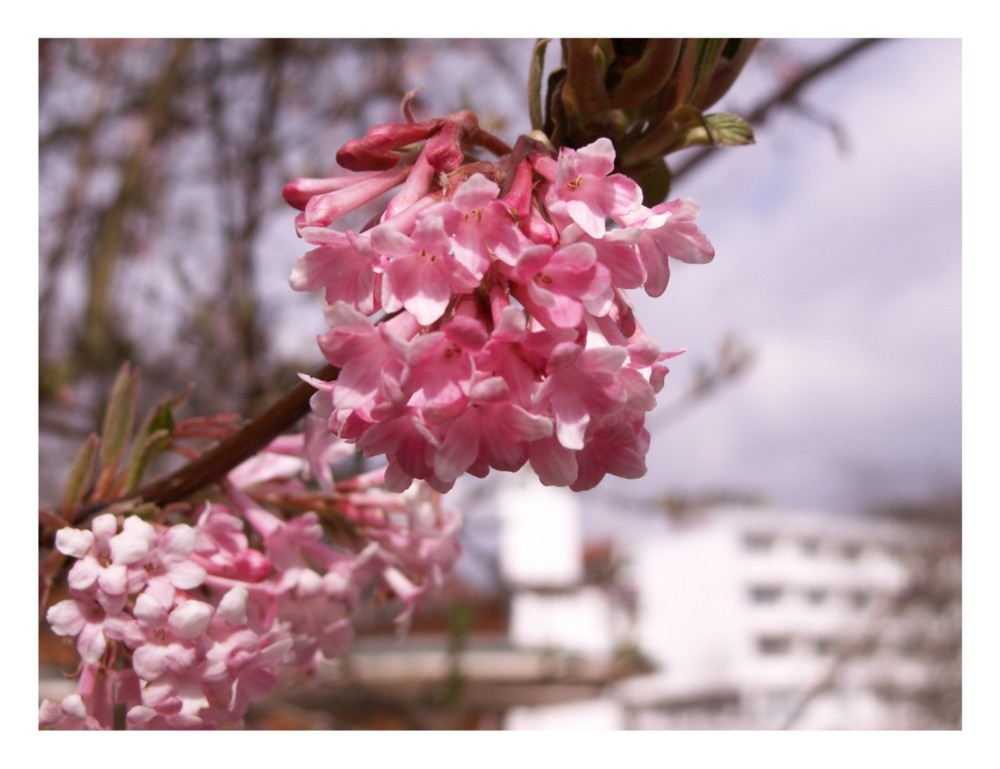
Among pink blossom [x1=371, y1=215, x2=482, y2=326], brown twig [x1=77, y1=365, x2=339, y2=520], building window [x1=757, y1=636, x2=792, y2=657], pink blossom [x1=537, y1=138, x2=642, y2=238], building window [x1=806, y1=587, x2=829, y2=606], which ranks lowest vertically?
building window [x1=757, y1=636, x2=792, y2=657]

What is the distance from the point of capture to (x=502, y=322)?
2.11ft

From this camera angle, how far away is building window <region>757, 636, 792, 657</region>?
22.5ft

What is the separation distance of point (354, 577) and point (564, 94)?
57 cm

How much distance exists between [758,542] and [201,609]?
686 centimetres

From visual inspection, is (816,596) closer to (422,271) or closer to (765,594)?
(765,594)

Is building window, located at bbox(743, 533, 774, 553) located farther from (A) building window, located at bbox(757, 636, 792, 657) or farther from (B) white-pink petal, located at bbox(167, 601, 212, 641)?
(B) white-pink petal, located at bbox(167, 601, 212, 641)

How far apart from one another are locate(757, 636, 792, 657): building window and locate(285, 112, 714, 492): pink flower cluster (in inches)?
257

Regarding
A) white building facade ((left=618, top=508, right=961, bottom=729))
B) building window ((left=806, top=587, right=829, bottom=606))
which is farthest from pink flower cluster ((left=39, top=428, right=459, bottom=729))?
building window ((left=806, top=587, right=829, bottom=606))

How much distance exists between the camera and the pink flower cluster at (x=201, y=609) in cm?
94

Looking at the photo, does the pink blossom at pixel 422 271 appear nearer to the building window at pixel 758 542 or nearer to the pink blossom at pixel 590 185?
the pink blossom at pixel 590 185

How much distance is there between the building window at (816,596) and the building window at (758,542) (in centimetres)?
43

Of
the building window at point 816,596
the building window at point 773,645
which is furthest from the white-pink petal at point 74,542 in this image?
the building window at point 816,596

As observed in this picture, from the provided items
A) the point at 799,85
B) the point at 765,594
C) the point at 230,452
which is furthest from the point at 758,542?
the point at 230,452
